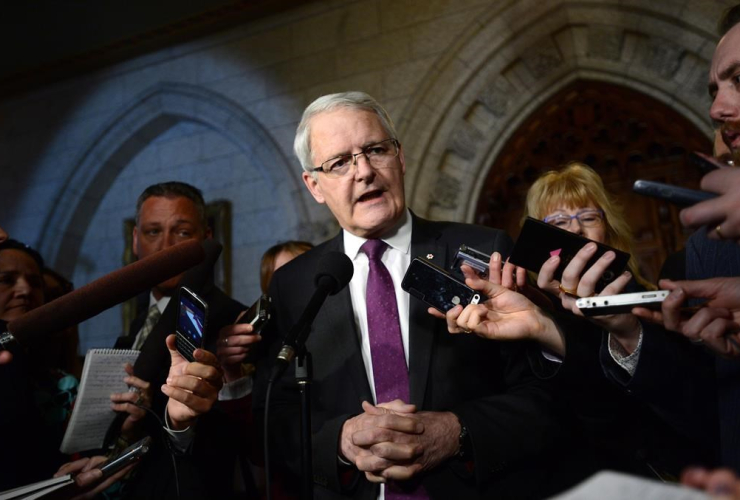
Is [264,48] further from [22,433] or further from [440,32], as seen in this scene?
[22,433]

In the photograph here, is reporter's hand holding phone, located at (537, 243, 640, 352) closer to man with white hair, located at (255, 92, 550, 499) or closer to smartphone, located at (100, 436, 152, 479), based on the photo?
man with white hair, located at (255, 92, 550, 499)

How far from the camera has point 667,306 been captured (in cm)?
109

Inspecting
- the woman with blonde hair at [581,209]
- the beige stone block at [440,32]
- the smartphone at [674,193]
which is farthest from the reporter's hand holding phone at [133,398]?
the beige stone block at [440,32]

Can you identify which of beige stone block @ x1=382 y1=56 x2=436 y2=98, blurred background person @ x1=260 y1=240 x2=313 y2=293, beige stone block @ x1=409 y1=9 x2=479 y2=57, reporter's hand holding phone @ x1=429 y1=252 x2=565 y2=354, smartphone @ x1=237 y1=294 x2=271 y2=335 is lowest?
reporter's hand holding phone @ x1=429 y1=252 x2=565 y2=354

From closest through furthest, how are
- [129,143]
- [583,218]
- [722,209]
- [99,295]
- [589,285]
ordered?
[722,209], [589,285], [99,295], [583,218], [129,143]

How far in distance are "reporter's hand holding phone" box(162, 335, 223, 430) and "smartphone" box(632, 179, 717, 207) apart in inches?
40.1

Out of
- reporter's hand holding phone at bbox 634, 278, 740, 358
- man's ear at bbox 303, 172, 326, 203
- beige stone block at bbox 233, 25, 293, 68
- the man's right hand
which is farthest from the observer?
beige stone block at bbox 233, 25, 293, 68

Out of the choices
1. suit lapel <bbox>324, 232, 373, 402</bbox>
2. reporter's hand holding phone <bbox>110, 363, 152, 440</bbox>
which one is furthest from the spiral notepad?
suit lapel <bbox>324, 232, 373, 402</bbox>

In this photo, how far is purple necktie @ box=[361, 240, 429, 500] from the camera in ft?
5.22

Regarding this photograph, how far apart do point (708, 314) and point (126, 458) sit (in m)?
1.38

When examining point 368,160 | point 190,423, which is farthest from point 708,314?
point 190,423

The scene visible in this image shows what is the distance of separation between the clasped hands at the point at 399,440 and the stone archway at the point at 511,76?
3266mm

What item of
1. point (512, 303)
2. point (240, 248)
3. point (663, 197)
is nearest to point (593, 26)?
point (240, 248)

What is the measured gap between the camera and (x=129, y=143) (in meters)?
6.09
